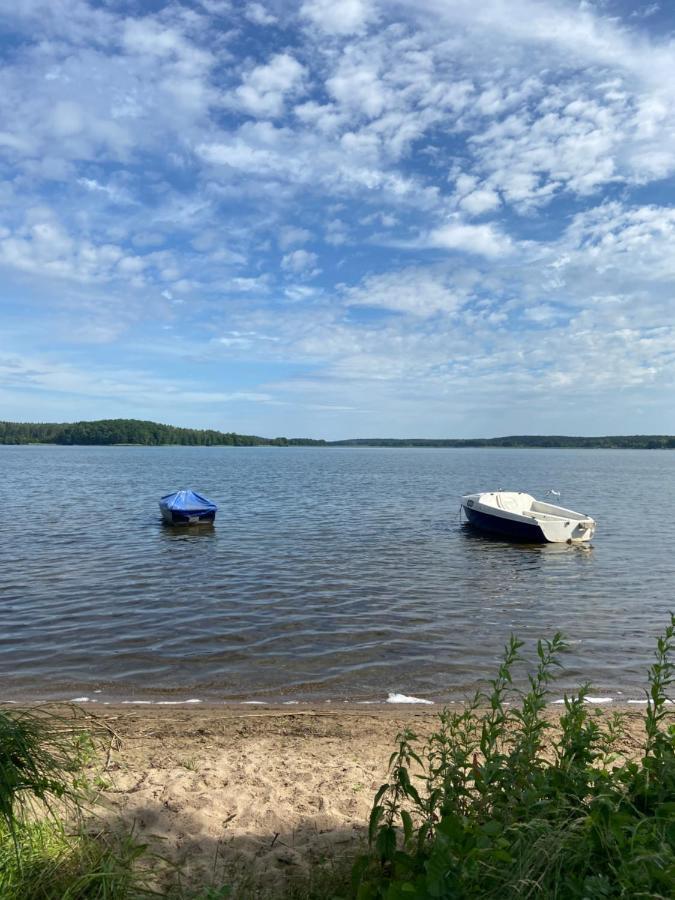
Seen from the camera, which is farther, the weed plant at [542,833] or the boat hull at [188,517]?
the boat hull at [188,517]

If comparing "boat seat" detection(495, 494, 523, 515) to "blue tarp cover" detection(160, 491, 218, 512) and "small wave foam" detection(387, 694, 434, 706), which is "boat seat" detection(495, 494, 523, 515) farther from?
"small wave foam" detection(387, 694, 434, 706)

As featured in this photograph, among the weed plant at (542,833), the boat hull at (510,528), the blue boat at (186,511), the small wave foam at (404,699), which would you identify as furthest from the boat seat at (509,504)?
the weed plant at (542,833)

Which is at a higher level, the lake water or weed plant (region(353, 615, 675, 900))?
weed plant (region(353, 615, 675, 900))

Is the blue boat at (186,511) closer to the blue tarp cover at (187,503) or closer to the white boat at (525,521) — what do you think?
the blue tarp cover at (187,503)

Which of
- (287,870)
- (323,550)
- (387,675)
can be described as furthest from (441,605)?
(287,870)

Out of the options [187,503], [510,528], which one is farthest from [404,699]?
[187,503]

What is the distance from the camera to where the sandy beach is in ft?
13.6

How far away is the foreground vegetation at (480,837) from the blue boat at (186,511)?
21.7 meters

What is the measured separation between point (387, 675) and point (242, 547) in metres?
12.3

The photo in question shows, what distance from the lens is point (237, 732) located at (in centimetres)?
696

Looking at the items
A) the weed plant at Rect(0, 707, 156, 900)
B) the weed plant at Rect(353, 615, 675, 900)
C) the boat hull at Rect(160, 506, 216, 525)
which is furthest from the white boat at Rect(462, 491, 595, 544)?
the weed plant at Rect(0, 707, 156, 900)

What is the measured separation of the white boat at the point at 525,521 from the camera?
22.3m

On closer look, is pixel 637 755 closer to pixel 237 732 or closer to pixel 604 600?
pixel 237 732

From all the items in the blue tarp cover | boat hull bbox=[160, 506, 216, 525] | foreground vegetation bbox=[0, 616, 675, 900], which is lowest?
boat hull bbox=[160, 506, 216, 525]
